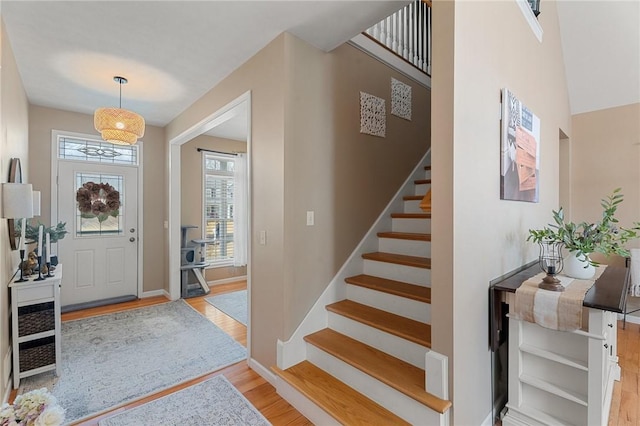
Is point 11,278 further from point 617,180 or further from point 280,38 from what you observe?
point 617,180

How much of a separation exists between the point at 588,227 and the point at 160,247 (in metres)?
5.06

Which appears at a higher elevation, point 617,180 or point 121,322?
point 617,180

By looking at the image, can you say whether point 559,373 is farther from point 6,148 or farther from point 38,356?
point 6,148

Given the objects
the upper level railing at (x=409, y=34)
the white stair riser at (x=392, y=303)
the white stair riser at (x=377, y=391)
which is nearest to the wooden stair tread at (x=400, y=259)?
the white stair riser at (x=392, y=303)

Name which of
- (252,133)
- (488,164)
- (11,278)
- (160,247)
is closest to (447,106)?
(488,164)

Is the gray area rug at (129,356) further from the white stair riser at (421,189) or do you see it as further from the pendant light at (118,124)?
the white stair riser at (421,189)

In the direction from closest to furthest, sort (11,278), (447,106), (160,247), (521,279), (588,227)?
1. (447,106)
2. (588,227)
3. (521,279)
4. (11,278)
5. (160,247)

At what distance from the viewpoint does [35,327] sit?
2.34 meters

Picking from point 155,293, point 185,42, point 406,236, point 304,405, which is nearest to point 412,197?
point 406,236

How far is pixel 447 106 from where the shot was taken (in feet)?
5.08

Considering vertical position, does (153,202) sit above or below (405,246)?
above

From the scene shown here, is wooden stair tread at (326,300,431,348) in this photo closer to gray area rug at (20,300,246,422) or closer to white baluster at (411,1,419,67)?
gray area rug at (20,300,246,422)

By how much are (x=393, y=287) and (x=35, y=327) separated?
9.31 feet

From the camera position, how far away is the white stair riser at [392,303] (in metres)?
2.08
